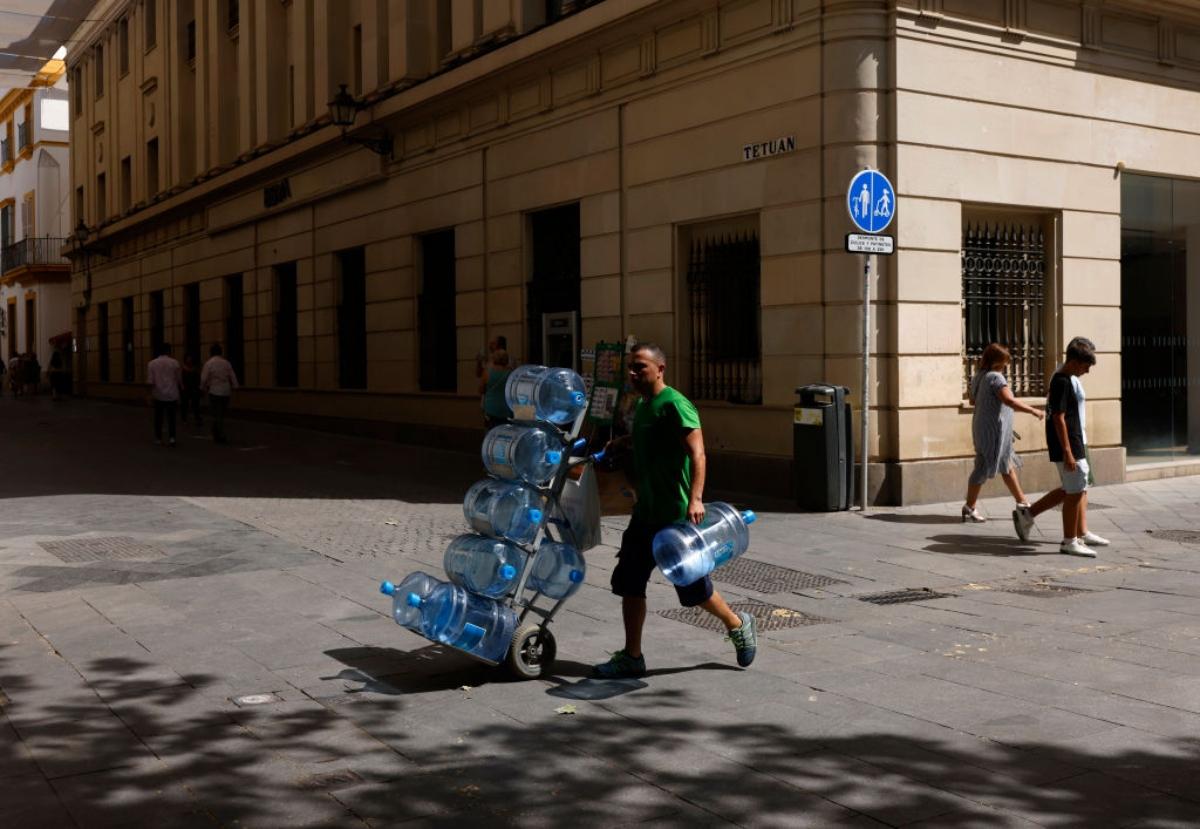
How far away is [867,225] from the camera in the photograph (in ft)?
40.0

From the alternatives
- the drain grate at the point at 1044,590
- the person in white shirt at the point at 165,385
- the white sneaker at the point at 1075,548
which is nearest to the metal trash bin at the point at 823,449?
the white sneaker at the point at 1075,548

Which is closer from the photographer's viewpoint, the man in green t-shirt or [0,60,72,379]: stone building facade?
the man in green t-shirt

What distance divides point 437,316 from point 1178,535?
42.6ft

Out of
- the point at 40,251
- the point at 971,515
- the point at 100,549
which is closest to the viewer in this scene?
the point at 100,549

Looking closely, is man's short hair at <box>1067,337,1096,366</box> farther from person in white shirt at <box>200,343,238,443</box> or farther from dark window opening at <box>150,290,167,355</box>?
dark window opening at <box>150,290,167,355</box>

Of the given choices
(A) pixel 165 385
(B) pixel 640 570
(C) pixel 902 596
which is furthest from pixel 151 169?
(B) pixel 640 570

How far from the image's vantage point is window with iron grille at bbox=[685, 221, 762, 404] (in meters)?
14.3

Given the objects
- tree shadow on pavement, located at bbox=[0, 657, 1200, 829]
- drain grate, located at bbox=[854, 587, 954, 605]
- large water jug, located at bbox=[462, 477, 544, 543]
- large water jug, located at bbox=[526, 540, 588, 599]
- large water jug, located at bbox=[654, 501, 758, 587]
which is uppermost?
large water jug, located at bbox=[462, 477, 544, 543]

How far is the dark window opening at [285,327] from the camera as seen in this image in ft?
88.7

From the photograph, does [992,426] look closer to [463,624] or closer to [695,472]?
[695,472]

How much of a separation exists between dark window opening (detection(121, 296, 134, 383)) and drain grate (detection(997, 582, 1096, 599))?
117ft

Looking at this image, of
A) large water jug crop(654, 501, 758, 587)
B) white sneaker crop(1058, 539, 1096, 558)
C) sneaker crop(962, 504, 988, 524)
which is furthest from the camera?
sneaker crop(962, 504, 988, 524)

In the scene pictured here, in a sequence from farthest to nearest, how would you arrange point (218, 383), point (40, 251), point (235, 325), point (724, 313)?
point (40, 251) → point (235, 325) → point (218, 383) → point (724, 313)

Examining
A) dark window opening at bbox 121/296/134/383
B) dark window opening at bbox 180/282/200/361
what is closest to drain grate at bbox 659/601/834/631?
dark window opening at bbox 180/282/200/361
